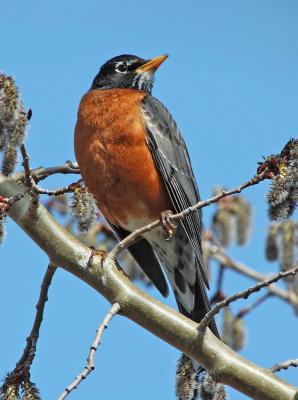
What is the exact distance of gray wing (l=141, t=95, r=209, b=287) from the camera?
5121 mm

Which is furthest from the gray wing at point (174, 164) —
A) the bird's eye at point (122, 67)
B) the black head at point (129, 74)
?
the bird's eye at point (122, 67)

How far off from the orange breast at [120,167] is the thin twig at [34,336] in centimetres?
156

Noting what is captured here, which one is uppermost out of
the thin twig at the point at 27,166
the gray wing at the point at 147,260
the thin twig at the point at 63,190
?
the gray wing at the point at 147,260

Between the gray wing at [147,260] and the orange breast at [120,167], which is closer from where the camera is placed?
the orange breast at [120,167]

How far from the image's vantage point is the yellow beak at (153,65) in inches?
251

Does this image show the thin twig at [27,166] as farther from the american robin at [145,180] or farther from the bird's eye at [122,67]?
the bird's eye at [122,67]

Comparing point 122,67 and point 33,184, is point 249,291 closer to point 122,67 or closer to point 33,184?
point 33,184

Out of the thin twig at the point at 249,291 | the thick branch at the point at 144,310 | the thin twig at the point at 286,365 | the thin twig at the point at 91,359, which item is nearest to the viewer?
the thin twig at the point at 91,359

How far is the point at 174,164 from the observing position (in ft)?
18.0

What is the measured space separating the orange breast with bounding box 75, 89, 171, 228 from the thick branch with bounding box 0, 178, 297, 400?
142cm

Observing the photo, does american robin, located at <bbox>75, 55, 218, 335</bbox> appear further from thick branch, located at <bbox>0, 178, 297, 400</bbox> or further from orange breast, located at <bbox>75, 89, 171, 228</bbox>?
thick branch, located at <bbox>0, 178, 297, 400</bbox>

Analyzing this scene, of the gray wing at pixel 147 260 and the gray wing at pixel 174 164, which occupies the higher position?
the gray wing at pixel 174 164

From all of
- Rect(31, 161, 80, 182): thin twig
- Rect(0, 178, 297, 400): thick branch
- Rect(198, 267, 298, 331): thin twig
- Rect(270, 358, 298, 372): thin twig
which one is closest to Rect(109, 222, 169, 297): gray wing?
Rect(31, 161, 80, 182): thin twig

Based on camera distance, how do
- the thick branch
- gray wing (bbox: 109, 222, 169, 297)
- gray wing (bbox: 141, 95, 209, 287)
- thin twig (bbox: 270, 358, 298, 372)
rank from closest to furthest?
thin twig (bbox: 270, 358, 298, 372) < the thick branch < gray wing (bbox: 141, 95, 209, 287) < gray wing (bbox: 109, 222, 169, 297)
